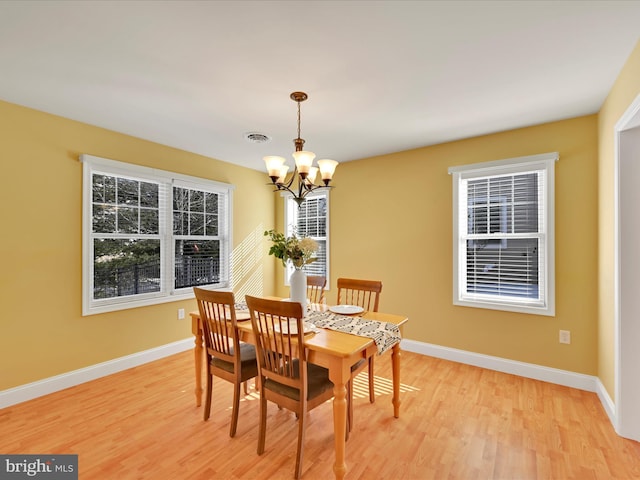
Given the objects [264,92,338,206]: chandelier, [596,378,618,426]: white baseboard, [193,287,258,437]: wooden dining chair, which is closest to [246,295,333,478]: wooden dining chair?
[193,287,258,437]: wooden dining chair

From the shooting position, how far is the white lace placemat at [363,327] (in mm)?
2020

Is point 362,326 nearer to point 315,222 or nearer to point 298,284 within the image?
point 298,284

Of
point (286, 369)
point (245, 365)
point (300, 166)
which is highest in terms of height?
point (300, 166)

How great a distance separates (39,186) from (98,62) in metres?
1.43

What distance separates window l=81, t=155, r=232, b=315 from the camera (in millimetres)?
3066

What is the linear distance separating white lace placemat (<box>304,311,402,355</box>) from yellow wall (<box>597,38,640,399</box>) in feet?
5.62

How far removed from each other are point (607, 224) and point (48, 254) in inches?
187

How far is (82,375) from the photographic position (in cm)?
292

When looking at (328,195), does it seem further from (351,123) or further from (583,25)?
(583,25)

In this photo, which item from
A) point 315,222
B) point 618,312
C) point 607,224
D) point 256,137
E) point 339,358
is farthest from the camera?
point 315,222

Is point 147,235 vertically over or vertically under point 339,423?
over

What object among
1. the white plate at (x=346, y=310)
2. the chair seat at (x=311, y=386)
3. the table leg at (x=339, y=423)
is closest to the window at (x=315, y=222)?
the white plate at (x=346, y=310)

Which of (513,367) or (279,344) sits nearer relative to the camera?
(279,344)

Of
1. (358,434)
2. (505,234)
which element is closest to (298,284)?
(358,434)
